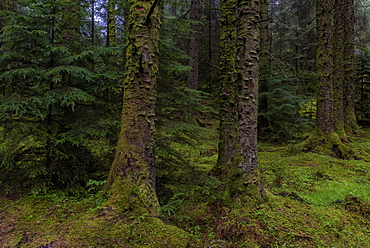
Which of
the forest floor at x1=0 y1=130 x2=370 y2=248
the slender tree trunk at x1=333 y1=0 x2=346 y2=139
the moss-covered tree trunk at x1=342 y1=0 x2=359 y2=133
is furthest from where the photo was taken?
the moss-covered tree trunk at x1=342 y1=0 x2=359 y2=133

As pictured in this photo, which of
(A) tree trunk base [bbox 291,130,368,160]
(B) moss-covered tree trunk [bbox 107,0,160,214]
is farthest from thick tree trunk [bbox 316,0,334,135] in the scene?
(B) moss-covered tree trunk [bbox 107,0,160,214]

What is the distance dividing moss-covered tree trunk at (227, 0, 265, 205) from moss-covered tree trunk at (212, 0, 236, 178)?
6.37ft

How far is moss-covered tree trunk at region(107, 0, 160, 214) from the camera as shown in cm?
292

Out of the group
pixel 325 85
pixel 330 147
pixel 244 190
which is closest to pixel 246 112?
pixel 244 190

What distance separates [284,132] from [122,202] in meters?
8.86

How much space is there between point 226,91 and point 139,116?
111 inches

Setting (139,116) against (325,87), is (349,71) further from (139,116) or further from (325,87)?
(139,116)

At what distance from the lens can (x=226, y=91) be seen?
5.24 meters

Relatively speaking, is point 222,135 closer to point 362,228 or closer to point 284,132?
point 362,228

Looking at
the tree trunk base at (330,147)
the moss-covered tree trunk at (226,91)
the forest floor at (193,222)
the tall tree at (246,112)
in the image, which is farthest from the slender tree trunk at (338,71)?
the tall tree at (246,112)

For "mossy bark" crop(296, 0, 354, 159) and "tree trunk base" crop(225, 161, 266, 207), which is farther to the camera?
"mossy bark" crop(296, 0, 354, 159)

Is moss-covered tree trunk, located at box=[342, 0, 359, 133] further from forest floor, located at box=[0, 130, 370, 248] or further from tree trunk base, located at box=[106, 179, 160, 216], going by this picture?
tree trunk base, located at box=[106, 179, 160, 216]

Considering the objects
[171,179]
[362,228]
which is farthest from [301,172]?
[171,179]

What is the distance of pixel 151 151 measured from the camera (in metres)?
3.16
